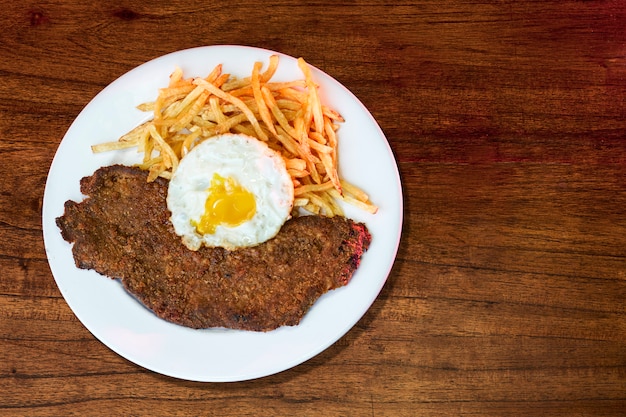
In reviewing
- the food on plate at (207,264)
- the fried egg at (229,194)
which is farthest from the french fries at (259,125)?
the food on plate at (207,264)

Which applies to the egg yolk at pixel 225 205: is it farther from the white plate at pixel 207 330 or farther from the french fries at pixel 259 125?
the white plate at pixel 207 330

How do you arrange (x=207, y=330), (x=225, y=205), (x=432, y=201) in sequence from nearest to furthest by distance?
(x=225, y=205)
(x=207, y=330)
(x=432, y=201)

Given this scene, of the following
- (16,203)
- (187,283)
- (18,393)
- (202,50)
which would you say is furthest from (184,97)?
(18,393)

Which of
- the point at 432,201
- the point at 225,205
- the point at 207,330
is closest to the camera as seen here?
the point at 225,205

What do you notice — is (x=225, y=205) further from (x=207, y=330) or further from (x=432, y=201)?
(x=432, y=201)

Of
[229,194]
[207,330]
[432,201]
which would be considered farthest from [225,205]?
[432,201]

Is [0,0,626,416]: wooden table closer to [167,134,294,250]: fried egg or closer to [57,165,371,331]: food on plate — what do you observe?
[57,165,371,331]: food on plate
